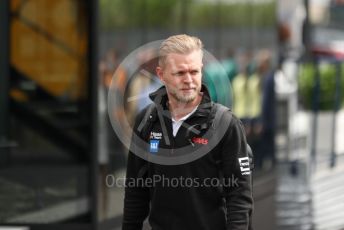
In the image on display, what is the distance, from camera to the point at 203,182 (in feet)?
11.0

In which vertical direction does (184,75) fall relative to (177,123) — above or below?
above

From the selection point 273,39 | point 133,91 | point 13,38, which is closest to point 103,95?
point 133,91

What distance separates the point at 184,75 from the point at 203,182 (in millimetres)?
401

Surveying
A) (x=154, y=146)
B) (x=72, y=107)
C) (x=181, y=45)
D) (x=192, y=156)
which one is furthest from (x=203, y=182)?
(x=72, y=107)

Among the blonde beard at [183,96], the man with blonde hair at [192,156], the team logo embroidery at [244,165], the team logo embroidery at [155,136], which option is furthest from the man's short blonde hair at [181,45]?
the team logo embroidery at [244,165]

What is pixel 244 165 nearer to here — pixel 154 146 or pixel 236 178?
pixel 236 178

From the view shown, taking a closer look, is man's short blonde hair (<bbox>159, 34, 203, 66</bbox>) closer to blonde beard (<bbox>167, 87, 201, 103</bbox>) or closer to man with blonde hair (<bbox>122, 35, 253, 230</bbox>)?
man with blonde hair (<bbox>122, 35, 253, 230</bbox>)

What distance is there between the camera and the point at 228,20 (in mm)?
10516

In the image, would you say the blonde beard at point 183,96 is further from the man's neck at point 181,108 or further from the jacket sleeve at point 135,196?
the jacket sleeve at point 135,196

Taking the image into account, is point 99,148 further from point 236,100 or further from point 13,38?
point 236,100

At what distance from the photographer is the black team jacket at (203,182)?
334 centimetres

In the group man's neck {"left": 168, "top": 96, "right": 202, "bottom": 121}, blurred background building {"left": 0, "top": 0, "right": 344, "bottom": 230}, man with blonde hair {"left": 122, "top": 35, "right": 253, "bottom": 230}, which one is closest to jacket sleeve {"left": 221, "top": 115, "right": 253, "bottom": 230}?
man with blonde hair {"left": 122, "top": 35, "right": 253, "bottom": 230}

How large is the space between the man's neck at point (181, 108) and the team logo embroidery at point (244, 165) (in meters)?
0.27

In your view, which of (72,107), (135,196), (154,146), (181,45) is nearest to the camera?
(181,45)
